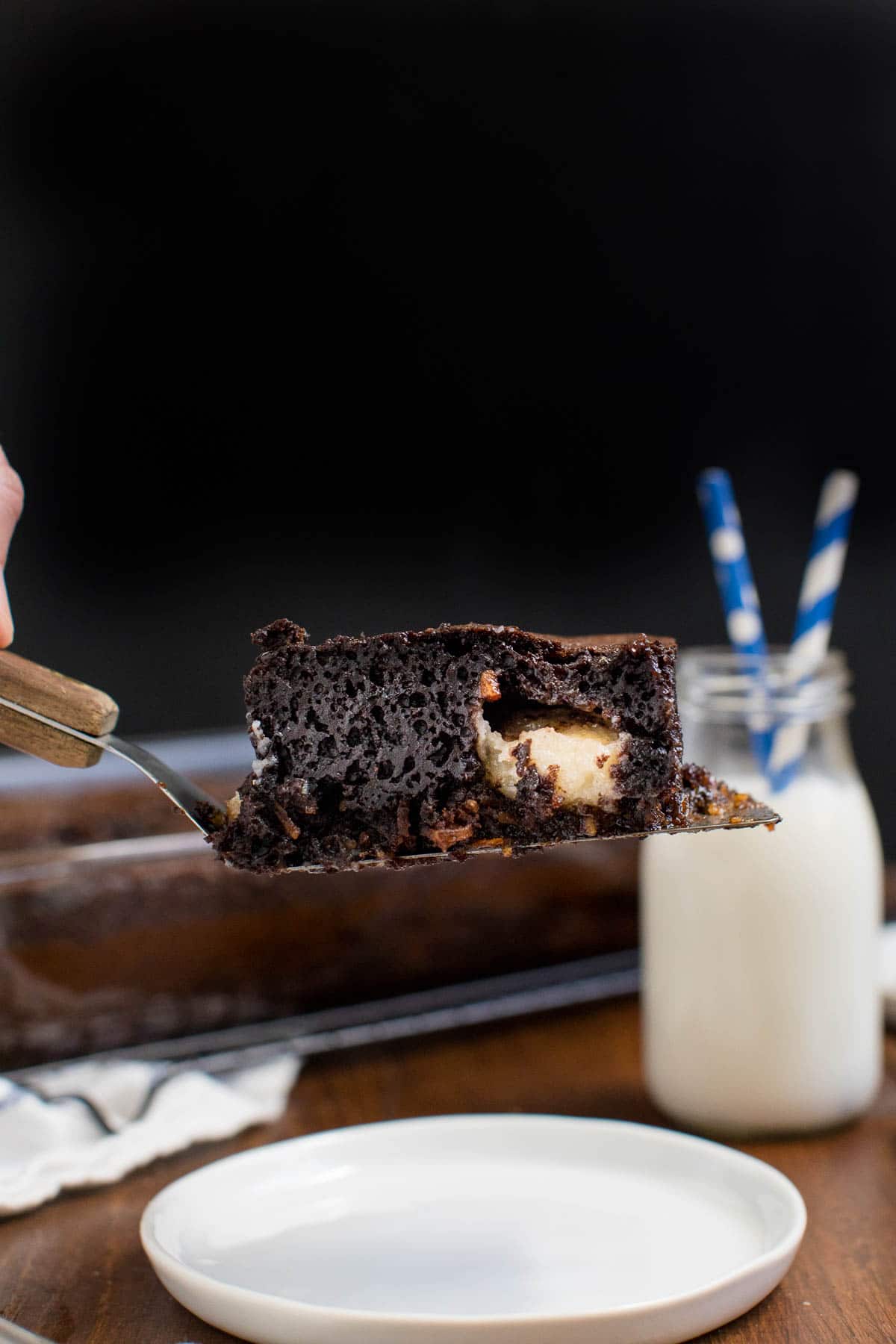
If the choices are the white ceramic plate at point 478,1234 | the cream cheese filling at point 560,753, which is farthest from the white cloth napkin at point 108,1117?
the cream cheese filling at point 560,753

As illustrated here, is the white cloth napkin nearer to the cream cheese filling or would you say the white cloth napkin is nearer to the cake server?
the cake server

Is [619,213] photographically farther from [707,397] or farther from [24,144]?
[24,144]

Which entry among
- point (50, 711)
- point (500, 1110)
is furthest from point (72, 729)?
point (500, 1110)

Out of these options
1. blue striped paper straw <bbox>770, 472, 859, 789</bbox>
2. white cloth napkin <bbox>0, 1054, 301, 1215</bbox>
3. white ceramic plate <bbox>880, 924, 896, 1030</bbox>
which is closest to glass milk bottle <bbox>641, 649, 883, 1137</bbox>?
blue striped paper straw <bbox>770, 472, 859, 789</bbox>

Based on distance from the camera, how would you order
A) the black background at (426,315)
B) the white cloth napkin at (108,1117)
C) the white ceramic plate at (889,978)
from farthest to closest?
the black background at (426,315) → the white ceramic plate at (889,978) → the white cloth napkin at (108,1117)

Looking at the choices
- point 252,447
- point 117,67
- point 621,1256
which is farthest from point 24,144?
point 621,1256

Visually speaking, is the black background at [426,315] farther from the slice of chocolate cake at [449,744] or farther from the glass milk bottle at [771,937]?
the slice of chocolate cake at [449,744]
